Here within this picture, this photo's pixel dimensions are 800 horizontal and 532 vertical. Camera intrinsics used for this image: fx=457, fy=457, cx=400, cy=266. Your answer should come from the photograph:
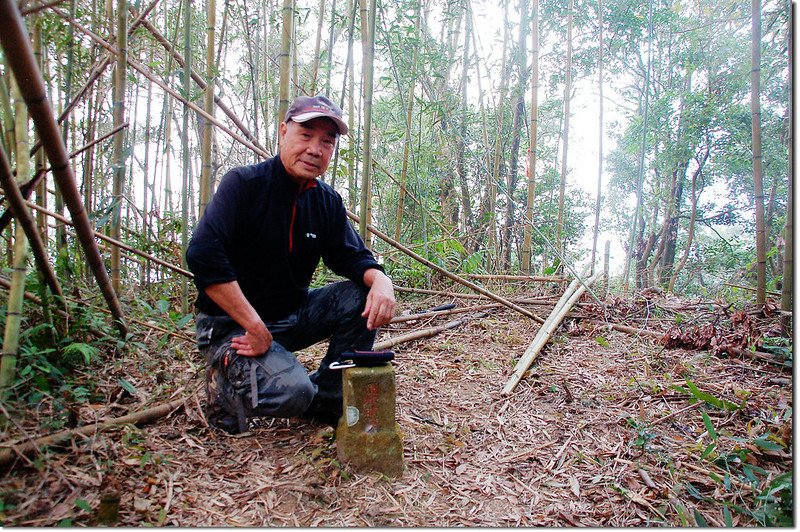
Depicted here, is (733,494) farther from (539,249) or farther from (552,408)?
(539,249)

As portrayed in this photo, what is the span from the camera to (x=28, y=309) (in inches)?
74.7

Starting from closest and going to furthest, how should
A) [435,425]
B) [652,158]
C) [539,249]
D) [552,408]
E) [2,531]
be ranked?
[2,531] < [435,425] < [552,408] < [539,249] < [652,158]

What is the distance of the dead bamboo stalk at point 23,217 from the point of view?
1213mm

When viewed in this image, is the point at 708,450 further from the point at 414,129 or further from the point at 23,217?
the point at 414,129

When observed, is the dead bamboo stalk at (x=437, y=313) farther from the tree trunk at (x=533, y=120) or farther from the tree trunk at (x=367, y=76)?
the tree trunk at (x=533, y=120)

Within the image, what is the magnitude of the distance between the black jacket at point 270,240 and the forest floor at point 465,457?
512mm

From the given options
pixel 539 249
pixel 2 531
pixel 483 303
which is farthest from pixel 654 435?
pixel 539 249

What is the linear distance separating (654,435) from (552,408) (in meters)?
0.46

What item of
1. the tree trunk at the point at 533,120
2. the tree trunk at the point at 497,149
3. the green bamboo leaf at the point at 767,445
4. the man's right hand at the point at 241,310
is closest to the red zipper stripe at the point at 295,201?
the man's right hand at the point at 241,310

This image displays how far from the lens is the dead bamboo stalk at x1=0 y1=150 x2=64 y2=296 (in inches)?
47.8

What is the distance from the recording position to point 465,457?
1782 mm

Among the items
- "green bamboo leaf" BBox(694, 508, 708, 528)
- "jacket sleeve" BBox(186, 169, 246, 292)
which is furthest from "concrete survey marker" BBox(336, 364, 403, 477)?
"green bamboo leaf" BBox(694, 508, 708, 528)

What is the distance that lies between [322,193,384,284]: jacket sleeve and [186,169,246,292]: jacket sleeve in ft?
1.35

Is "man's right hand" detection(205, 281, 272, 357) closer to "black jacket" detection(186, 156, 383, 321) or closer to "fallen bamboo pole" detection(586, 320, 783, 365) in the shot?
"black jacket" detection(186, 156, 383, 321)
